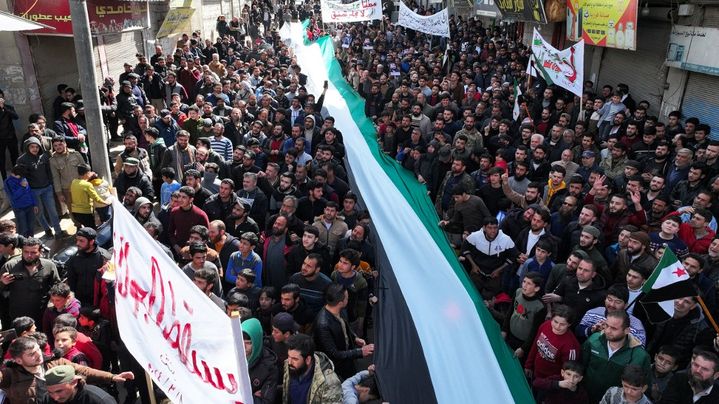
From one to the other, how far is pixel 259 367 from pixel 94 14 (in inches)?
401

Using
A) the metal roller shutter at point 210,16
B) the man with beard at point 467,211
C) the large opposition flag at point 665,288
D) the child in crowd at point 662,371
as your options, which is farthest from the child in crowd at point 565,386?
the metal roller shutter at point 210,16

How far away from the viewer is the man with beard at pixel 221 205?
6.69 m

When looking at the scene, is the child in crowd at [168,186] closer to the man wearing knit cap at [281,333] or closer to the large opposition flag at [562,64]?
the man wearing knit cap at [281,333]

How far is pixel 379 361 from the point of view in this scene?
15.3 ft

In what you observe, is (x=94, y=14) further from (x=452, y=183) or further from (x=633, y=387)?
(x=633, y=387)

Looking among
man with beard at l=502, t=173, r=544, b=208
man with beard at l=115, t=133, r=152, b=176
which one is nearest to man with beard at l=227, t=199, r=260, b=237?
man with beard at l=115, t=133, r=152, b=176

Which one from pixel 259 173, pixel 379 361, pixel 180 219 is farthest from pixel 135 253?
pixel 259 173

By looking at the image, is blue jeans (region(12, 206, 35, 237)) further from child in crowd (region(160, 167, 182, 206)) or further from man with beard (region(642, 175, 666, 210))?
man with beard (region(642, 175, 666, 210))

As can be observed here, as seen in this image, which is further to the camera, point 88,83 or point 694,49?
point 694,49

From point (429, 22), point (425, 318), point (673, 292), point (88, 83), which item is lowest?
point (425, 318)

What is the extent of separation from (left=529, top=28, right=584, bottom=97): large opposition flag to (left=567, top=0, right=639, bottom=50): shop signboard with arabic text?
2.98 ft

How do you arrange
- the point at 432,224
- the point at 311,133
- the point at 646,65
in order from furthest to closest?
the point at 646,65
the point at 311,133
the point at 432,224

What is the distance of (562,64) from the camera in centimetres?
990

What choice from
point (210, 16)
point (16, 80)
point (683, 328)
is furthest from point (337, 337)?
point (210, 16)
